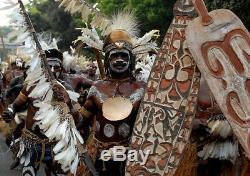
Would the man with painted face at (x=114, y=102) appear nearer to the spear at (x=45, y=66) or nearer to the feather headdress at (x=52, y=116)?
the spear at (x=45, y=66)

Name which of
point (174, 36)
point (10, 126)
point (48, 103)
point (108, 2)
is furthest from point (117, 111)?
point (108, 2)

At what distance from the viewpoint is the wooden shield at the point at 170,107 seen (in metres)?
4.64

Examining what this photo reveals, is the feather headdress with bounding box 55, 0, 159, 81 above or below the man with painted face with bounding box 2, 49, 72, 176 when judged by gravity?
above

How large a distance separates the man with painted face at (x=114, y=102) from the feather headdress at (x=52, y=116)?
47 cm

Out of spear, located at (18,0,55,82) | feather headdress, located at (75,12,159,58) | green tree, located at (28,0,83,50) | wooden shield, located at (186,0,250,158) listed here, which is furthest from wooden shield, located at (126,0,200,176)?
green tree, located at (28,0,83,50)

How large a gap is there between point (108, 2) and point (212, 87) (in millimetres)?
18992

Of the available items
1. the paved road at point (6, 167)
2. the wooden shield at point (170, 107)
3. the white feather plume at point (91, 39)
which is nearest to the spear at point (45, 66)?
the wooden shield at point (170, 107)

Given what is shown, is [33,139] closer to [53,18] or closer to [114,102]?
[114,102]

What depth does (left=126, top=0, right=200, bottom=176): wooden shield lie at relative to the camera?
15.2 feet

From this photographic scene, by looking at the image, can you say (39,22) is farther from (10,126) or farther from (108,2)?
(10,126)

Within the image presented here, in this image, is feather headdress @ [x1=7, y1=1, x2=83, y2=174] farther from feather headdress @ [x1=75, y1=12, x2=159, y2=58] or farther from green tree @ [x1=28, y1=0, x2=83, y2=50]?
green tree @ [x1=28, y1=0, x2=83, y2=50]

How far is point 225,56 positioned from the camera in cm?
442

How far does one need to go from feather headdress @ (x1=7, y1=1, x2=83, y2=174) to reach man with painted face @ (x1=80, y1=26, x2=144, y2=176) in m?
0.47

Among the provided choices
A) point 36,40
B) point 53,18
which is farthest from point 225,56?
→ point 53,18
